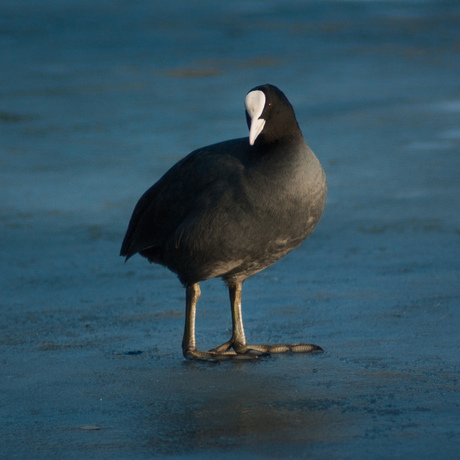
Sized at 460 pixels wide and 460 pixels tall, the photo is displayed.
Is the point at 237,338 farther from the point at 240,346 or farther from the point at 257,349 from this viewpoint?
the point at 257,349

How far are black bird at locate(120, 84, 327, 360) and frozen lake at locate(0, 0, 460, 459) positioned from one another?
38cm

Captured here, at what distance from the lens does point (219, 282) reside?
20.2 ft

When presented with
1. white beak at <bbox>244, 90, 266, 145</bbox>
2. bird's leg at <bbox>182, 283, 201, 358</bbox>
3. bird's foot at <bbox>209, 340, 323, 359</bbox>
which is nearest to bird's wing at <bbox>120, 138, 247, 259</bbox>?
white beak at <bbox>244, 90, 266, 145</bbox>

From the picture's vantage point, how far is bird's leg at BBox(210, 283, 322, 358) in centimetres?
469

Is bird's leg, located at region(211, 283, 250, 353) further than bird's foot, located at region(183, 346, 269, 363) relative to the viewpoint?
Yes

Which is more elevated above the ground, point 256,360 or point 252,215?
point 252,215

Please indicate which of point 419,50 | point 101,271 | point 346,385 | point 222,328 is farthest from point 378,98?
point 346,385

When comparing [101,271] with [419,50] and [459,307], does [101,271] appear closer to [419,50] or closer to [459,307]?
[459,307]

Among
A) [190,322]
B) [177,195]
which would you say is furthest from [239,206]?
[190,322]

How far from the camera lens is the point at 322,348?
469 cm

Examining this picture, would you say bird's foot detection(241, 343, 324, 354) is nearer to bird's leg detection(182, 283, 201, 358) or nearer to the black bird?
the black bird

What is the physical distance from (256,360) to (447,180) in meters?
4.11

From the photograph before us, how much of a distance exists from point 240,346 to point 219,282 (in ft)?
4.32

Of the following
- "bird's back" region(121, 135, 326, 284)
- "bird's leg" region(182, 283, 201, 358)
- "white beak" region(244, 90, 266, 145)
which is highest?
"white beak" region(244, 90, 266, 145)
